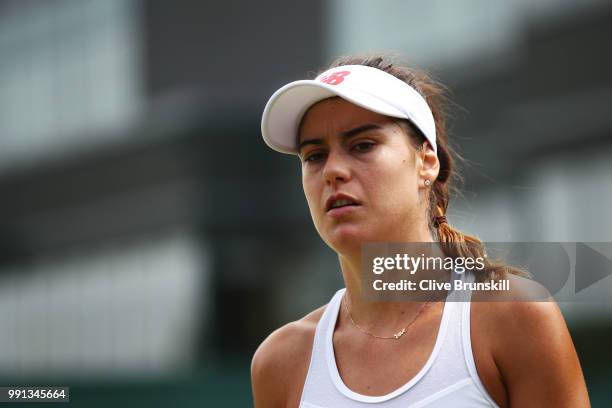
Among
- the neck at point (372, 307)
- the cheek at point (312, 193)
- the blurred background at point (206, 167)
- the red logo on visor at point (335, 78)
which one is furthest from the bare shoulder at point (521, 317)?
the blurred background at point (206, 167)

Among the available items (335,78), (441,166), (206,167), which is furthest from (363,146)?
(206,167)

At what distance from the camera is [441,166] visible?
11.1 ft

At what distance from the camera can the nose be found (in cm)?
303

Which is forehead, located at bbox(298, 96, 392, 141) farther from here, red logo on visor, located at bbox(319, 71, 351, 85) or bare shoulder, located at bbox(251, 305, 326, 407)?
bare shoulder, located at bbox(251, 305, 326, 407)

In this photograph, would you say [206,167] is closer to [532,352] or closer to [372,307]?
[372,307]

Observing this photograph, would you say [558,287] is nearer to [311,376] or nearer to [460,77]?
[311,376]

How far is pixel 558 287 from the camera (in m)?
3.34

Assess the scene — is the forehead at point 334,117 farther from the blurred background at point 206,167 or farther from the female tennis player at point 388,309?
the blurred background at point 206,167

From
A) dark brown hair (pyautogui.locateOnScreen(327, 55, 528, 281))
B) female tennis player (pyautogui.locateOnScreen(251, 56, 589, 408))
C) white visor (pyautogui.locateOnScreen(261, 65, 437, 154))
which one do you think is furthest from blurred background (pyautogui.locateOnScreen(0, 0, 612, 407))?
white visor (pyautogui.locateOnScreen(261, 65, 437, 154))

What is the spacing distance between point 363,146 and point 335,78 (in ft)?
0.75

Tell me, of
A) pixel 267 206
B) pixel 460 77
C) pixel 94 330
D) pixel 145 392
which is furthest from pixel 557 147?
pixel 94 330

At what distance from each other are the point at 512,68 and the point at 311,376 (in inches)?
577

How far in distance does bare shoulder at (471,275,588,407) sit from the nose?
541mm

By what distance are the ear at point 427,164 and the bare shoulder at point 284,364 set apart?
21.5 inches
